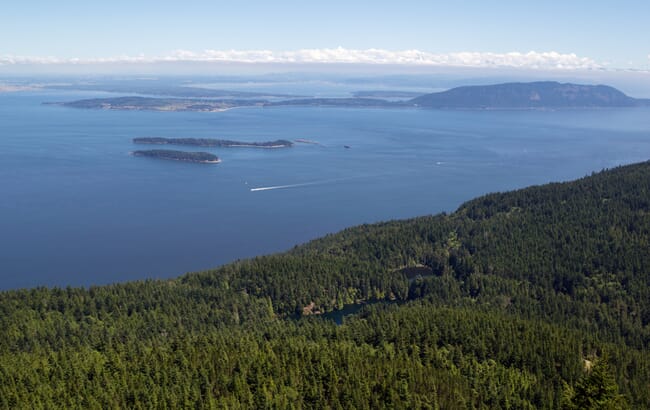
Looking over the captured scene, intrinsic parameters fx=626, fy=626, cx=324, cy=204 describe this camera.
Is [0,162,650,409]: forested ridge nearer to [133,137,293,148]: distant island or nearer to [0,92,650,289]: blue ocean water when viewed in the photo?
[0,92,650,289]: blue ocean water

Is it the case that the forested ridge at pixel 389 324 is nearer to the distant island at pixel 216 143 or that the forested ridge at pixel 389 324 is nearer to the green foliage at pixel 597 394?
the green foliage at pixel 597 394

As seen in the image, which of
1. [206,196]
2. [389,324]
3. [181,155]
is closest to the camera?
[389,324]

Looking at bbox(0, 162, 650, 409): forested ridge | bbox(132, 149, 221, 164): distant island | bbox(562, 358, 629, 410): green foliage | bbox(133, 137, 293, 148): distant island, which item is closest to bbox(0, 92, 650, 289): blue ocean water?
bbox(132, 149, 221, 164): distant island

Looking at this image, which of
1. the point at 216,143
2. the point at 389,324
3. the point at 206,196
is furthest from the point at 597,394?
the point at 216,143

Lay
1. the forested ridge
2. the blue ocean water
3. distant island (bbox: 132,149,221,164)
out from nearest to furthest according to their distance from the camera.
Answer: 1. the forested ridge
2. the blue ocean water
3. distant island (bbox: 132,149,221,164)

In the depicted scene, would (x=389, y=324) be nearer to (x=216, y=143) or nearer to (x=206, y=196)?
(x=206, y=196)

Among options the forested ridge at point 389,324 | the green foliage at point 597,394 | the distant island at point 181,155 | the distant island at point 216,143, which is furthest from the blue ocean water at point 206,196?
the green foliage at point 597,394
